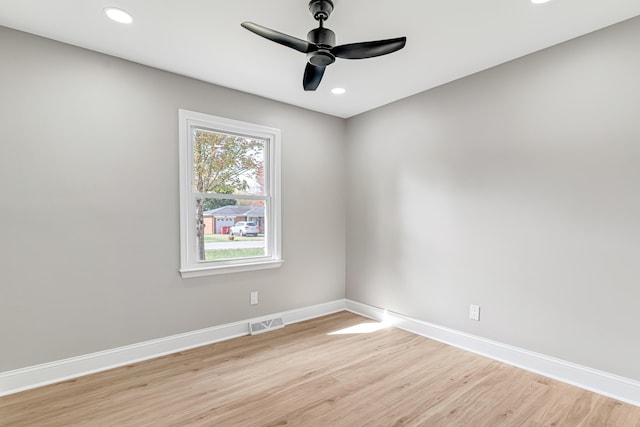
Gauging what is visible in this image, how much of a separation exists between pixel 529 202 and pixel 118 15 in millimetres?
3358

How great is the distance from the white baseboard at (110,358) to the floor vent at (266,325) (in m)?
0.05

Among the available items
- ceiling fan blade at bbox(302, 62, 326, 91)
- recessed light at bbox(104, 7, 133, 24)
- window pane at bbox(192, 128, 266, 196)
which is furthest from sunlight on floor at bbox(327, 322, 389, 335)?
recessed light at bbox(104, 7, 133, 24)

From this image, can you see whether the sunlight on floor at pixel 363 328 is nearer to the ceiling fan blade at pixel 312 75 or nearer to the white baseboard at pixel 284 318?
the white baseboard at pixel 284 318

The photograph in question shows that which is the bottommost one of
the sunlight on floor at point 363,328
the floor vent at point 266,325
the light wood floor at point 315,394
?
the sunlight on floor at point 363,328

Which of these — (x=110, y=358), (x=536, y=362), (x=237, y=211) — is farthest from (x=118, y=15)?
(x=536, y=362)

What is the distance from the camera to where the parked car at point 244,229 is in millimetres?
3355

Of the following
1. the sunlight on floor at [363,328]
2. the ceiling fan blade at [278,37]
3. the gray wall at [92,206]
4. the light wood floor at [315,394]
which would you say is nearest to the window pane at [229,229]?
the gray wall at [92,206]

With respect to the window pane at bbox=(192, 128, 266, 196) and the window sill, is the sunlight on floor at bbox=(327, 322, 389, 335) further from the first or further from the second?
the window pane at bbox=(192, 128, 266, 196)

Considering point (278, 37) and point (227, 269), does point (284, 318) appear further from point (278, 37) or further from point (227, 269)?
point (278, 37)

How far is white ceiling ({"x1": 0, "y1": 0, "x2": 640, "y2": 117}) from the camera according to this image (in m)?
1.99

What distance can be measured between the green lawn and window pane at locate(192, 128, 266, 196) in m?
0.62

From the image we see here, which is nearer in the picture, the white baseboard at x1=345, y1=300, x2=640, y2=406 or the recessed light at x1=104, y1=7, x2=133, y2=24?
the recessed light at x1=104, y1=7, x2=133, y2=24

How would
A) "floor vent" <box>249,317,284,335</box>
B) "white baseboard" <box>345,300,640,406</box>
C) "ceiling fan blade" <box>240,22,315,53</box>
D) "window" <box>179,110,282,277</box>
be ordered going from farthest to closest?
1. "floor vent" <box>249,317,284,335</box>
2. "window" <box>179,110,282,277</box>
3. "white baseboard" <box>345,300,640,406</box>
4. "ceiling fan blade" <box>240,22,315,53</box>

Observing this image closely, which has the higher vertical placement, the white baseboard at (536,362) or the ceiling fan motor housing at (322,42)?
the ceiling fan motor housing at (322,42)
